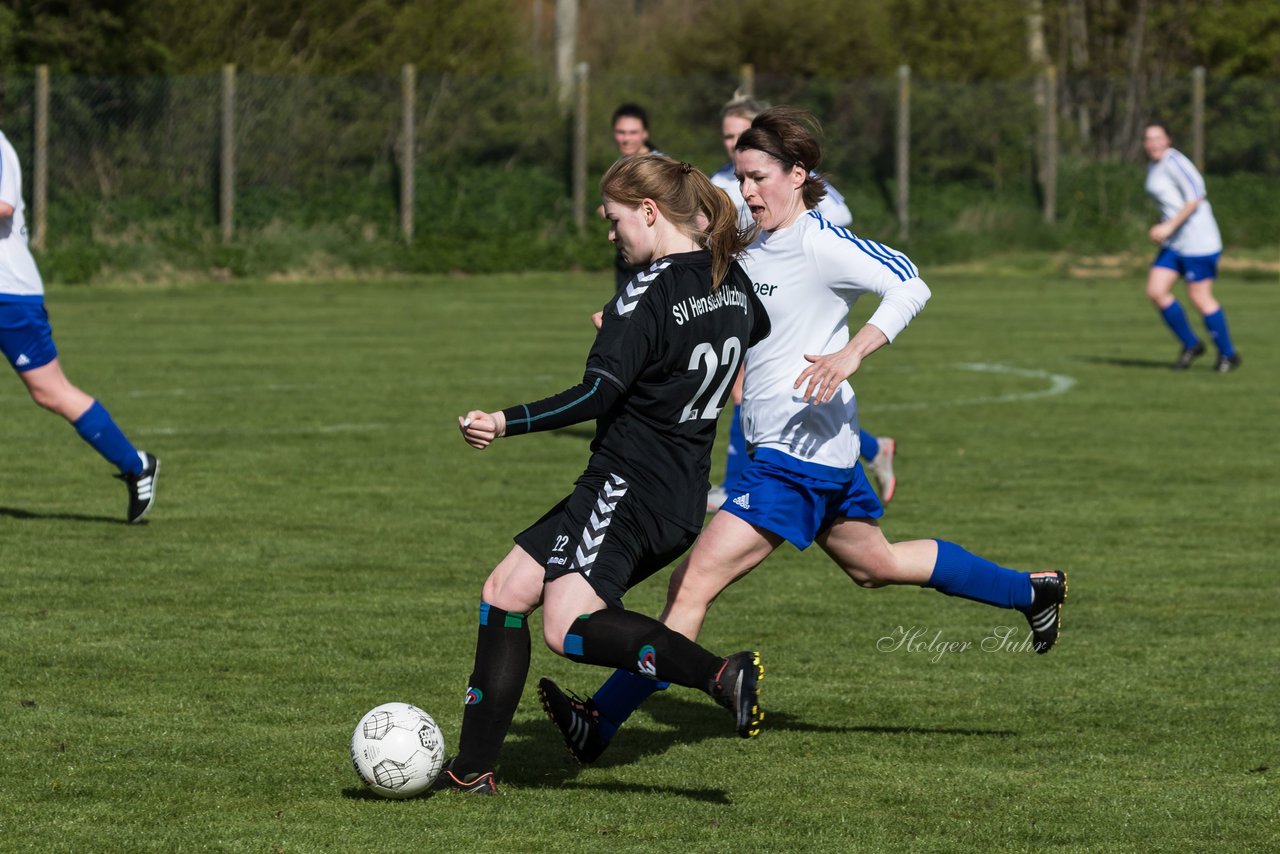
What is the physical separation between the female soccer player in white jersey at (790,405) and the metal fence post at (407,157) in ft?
77.4

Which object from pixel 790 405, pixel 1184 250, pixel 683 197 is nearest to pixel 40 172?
pixel 1184 250

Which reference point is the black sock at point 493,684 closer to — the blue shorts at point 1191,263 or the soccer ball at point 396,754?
the soccer ball at point 396,754

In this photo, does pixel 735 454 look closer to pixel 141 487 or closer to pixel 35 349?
pixel 141 487

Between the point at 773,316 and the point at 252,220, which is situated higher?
the point at 773,316

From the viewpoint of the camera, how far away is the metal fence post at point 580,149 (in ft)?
98.5

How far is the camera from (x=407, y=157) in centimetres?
2906

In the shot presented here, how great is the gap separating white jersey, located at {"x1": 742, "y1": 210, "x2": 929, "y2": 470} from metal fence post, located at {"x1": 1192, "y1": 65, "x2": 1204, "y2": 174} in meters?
30.4

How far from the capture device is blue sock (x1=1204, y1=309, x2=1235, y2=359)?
17.5 m

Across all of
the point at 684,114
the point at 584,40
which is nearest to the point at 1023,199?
the point at 684,114

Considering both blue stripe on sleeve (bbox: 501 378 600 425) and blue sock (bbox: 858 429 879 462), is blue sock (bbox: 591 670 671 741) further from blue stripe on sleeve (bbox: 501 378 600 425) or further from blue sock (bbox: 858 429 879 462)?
blue sock (bbox: 858 429 879 462)

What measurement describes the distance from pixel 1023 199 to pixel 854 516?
29.2 meters

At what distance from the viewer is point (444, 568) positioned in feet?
27.9

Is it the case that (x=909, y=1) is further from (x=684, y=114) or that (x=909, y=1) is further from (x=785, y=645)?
(x=785, y=645)

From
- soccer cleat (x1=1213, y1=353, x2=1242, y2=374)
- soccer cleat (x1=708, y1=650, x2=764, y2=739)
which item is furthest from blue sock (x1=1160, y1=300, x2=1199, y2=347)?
soccer cleat (x1=708, y1=650, x2=764, y2=739)
